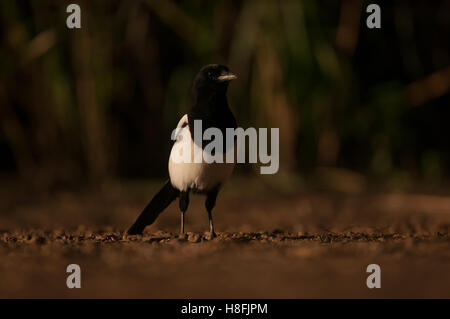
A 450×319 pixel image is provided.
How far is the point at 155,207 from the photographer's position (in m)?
3.20

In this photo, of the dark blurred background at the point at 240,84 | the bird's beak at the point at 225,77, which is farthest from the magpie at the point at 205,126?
the dark blurred background at the point at 240,84

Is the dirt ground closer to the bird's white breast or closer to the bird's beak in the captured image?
the bird's white breast

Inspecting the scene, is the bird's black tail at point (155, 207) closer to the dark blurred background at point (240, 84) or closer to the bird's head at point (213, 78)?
Answer: the bird's head at point (213, 78)

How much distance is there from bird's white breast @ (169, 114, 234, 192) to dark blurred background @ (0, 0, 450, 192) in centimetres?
243

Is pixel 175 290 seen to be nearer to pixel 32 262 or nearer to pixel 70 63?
pixel 32 262

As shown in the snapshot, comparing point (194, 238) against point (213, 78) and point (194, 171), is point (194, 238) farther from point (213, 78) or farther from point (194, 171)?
point (213, 78)

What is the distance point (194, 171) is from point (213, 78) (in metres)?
0.42

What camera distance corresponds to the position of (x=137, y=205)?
497 cm

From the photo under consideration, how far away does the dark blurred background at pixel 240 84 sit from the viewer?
5387 millimetres

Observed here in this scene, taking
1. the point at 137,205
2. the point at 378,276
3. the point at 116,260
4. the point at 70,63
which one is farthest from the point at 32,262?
the point at 70,63

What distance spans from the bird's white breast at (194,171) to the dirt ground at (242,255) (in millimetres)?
235

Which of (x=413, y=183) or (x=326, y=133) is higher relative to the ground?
(x=326, y=133)

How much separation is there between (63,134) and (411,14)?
338cm

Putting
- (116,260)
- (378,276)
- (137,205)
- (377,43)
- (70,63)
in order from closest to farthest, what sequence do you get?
1. (378,276)
2. (116,260)
3. (137,205)
4. (70,63)
5. (377,43)
